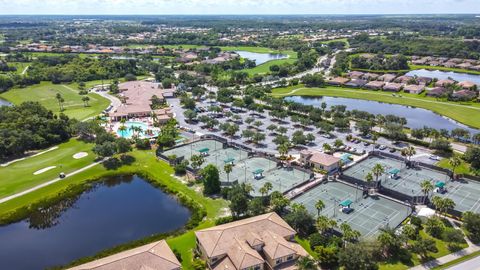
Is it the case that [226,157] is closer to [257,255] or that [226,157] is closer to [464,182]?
[257,255]

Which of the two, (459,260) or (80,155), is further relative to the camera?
(80,155)

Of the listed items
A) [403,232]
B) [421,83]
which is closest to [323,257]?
[403,232]

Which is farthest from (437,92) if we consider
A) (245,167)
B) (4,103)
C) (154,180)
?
(4,103)

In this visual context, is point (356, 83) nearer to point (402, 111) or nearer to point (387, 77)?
point (387, 77)

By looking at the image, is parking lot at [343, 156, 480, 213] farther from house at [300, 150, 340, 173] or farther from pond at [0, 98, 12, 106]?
pond at [0, 98, 12, 106]

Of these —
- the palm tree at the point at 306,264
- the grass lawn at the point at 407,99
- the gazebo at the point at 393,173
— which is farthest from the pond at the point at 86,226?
the grass lawn at the point at 407,99

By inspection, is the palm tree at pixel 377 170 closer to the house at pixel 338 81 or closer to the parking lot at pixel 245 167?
the parking lot at pixel 245 167
